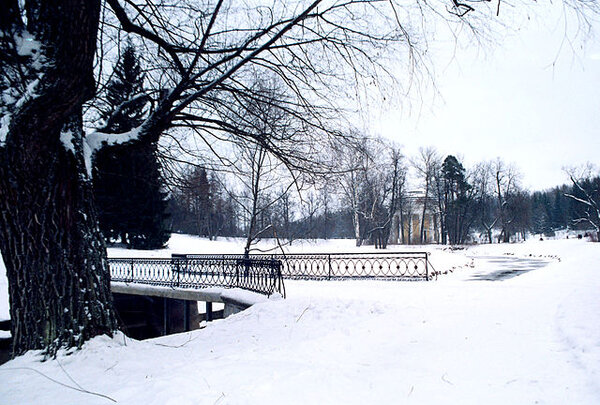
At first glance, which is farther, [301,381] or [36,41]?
[36,41]

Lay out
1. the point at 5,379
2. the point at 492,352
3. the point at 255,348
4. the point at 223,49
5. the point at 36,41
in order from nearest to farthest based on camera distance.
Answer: the point at 5,379 < the point at 36,41 < the point at 492,352 < the point at 255,348 < the point at 223,49

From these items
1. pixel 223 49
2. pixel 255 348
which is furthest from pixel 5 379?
pixel 223 49

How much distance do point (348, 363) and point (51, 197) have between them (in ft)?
13.0

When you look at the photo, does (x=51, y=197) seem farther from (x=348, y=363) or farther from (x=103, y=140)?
(x=348, y=363)

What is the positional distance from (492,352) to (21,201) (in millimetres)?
5726

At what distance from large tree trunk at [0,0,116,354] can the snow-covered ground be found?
0.41 m

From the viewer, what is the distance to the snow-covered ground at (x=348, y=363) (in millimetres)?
3391

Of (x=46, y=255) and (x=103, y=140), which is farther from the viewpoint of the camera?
(x=103, y=140)

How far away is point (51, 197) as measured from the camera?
15.2 feet

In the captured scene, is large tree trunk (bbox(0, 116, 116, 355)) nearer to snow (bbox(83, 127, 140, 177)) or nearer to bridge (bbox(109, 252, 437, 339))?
snow (bbox(83, 127, 140, 177))

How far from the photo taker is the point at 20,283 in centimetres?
462

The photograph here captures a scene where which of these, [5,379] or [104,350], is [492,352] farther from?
[5,379]

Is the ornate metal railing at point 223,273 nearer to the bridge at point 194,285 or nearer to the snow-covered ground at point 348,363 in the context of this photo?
the bridge at point 194,285

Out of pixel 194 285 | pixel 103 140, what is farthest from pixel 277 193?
pixel 103 140
